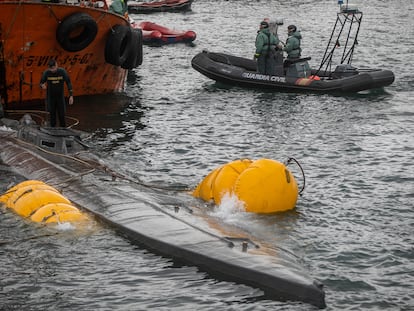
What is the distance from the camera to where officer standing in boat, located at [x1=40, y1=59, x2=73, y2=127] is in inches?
770

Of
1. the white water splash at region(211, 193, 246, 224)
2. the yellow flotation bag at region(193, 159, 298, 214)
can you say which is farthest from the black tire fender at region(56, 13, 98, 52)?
the white water splash at region(211, 193, 246, 224)

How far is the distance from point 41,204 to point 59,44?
10.3 metres

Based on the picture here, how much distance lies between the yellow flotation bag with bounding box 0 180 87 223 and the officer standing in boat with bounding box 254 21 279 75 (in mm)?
13335

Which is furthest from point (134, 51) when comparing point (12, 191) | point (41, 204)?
point (41, 204)

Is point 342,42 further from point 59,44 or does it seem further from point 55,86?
point 55,86

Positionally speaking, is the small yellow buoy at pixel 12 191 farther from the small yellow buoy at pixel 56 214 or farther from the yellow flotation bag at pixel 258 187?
the yellow flotation bag at pixel 258 187

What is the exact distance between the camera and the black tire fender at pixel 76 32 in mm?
22828

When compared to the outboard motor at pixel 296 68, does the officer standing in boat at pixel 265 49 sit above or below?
above

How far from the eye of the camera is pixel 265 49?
26562 mm

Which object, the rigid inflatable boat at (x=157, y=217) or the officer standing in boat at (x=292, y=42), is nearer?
the rigid inflatable boat at (x=157, y=217)

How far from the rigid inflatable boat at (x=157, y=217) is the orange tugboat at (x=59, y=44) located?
4.03 metres

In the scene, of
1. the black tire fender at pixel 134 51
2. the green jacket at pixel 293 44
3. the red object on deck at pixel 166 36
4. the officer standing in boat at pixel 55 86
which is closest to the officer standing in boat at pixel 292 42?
the green jacket at pixel 293 44

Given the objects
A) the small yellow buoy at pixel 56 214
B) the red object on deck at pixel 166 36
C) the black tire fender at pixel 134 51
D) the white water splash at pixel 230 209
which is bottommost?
the white water splash at pixel 230 209

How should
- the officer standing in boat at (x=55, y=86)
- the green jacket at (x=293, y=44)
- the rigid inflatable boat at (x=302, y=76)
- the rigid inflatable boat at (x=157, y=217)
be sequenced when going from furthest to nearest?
1. the green jacket at (x=293, y=44)
2. the rigid inflatable boat at (x=302, y=76)
3. the officer standing in boat at (x=55, y=86)
4. the rigid inflatable boat at (x=157, y=217)
